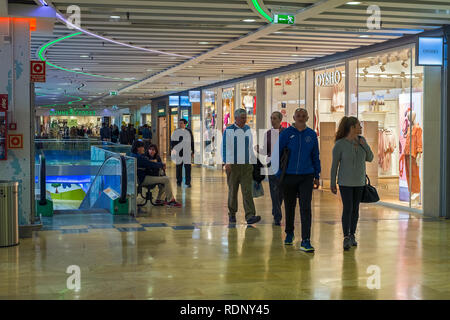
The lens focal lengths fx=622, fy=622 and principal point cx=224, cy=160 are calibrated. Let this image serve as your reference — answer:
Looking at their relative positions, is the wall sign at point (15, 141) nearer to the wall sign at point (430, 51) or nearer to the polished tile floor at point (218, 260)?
the polished tile floor at point (218, 260)

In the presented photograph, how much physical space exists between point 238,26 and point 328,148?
19.8ft

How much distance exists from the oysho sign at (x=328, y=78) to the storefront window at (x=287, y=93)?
83 cm

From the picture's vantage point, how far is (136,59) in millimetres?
16094

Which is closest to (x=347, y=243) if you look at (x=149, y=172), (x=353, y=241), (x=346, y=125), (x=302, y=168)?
(x=353, y=241)

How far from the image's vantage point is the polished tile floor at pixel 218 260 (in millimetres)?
5641

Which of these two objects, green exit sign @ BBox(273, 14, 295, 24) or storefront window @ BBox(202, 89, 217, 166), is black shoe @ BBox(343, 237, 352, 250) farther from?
storefront window @ BBox(202, 89, 217, 166)

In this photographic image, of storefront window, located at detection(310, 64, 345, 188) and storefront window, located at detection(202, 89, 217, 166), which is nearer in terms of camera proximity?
storefront window, located at detection(310, 64, 345, 188)

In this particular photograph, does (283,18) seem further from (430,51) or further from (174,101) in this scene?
(174,101)

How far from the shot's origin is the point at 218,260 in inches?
276

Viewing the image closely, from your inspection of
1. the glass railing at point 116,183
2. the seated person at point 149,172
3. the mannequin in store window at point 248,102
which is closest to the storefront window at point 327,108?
the mannequin in store window at point 248,102

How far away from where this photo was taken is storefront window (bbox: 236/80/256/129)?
65.7 ft

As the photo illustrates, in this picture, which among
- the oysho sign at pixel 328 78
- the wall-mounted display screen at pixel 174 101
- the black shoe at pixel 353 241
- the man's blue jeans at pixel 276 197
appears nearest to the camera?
the black shoe at pixel 353 241

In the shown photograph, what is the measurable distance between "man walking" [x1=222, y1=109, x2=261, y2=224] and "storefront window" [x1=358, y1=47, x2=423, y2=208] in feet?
12.9

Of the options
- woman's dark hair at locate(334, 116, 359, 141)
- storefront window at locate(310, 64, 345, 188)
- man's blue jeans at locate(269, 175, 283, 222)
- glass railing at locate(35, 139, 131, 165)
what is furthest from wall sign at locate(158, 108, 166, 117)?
woman's dark hair at locate(334, 116, 359, 141)
